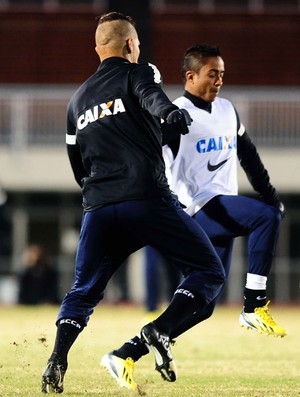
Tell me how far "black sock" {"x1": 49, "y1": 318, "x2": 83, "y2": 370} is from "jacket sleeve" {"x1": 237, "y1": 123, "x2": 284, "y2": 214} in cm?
201

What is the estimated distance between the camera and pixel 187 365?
9359 millimetres

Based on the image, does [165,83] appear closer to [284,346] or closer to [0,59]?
[0,59]

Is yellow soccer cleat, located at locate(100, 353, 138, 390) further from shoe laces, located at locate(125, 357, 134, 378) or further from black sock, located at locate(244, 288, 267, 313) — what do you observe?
black sock, located at locate(244, 288, 267, 313)

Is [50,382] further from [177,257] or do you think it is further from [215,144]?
[215,144]

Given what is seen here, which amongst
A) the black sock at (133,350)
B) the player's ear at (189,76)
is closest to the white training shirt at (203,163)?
the player's ear at (189,76)

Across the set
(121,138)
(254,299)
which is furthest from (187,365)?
(121,138)

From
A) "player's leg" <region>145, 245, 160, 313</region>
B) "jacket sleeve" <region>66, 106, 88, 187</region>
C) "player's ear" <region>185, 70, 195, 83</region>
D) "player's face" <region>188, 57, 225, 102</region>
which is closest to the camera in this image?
"jacket sleeve" <region>66, 106, 88, 187</region>

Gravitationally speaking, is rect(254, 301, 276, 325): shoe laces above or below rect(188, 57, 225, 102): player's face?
below

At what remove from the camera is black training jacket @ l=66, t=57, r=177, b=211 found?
22.3ft

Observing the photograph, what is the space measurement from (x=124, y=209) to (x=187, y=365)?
2883mm

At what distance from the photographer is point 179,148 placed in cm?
841

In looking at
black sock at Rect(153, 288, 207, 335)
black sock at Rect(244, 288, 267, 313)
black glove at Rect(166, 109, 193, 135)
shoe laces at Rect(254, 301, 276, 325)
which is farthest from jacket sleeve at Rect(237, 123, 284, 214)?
black glove at Rect(166, 109, 193, 135)

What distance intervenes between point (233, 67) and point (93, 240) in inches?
983

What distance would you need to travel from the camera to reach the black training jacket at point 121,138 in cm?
680
